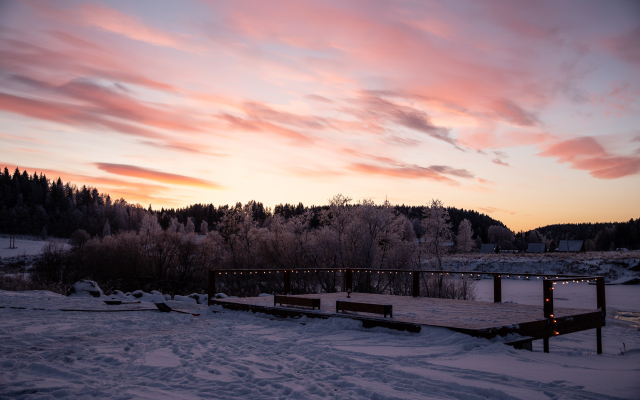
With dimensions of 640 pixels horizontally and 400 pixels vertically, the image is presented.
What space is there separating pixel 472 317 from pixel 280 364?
5.21 meters

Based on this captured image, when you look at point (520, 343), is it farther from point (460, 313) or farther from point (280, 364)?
point (280, 364)

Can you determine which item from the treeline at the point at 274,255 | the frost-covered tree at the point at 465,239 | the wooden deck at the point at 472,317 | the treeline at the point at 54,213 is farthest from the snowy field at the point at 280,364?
the treeline at the point at 54,213

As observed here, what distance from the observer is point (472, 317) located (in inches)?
400

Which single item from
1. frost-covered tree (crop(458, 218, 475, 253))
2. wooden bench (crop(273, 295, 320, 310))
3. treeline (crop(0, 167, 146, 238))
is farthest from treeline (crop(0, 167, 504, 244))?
wooden bench (crop(273, 295, 320, 310))

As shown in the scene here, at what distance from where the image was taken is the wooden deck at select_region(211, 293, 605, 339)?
29.4 feet

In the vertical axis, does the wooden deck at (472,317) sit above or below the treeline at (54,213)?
below

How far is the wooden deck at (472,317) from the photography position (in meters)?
8.97

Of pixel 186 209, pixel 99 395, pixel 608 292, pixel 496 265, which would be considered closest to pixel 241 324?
pixel 99 395

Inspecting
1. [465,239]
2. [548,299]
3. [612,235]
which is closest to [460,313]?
[548,299]

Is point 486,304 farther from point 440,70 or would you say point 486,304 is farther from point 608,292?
point 608,292

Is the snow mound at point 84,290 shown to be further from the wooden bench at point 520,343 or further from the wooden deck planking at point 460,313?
the wooden bench at point 520,343

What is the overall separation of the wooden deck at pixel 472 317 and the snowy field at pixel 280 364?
0.29 metres

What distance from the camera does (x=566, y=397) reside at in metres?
5.04

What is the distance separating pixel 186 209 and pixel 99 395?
18302 cm
